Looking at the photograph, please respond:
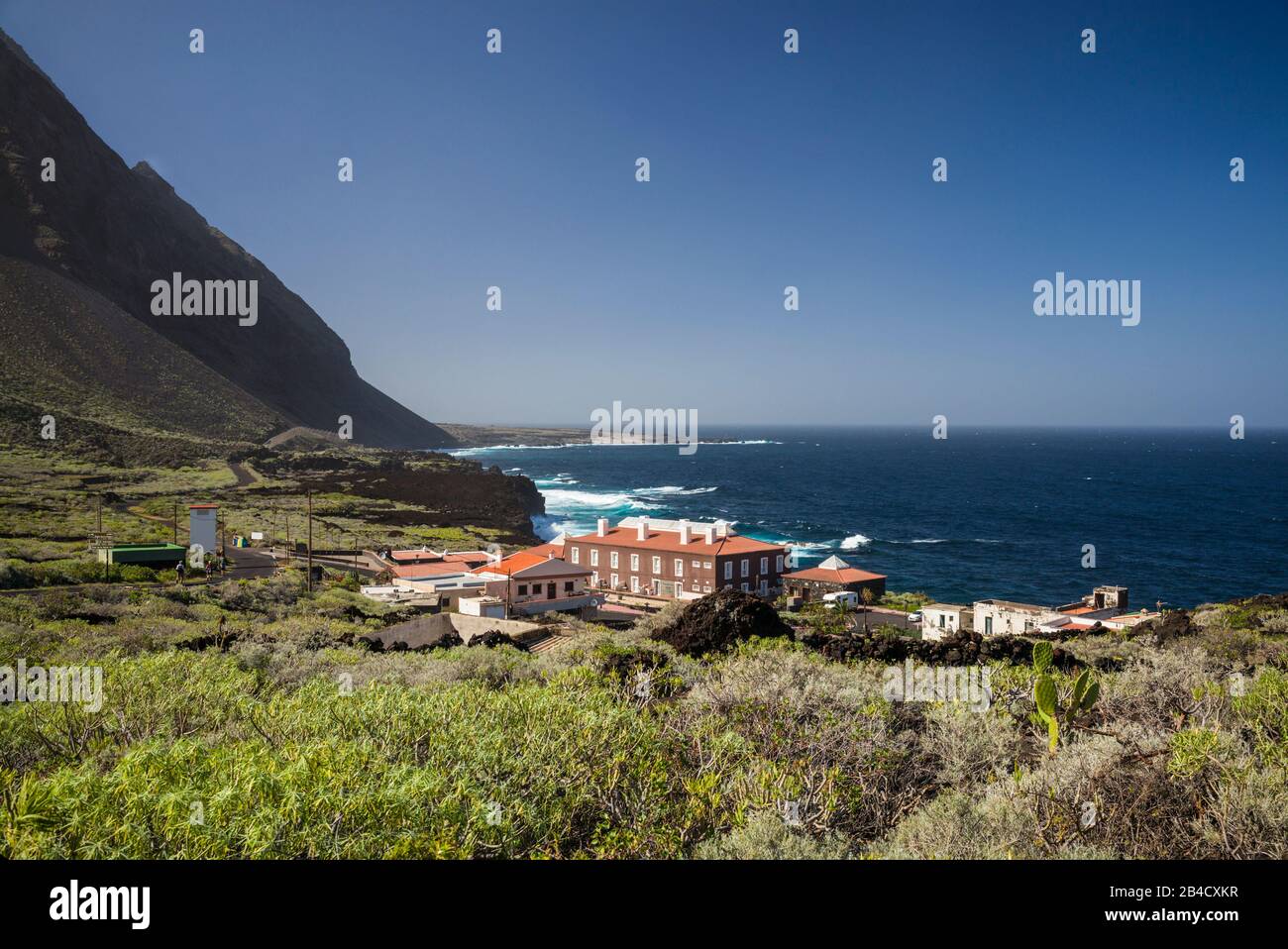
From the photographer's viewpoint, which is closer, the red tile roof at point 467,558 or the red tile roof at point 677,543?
the red tile roof at point 467,558

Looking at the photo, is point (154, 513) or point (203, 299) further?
point (203, 299)

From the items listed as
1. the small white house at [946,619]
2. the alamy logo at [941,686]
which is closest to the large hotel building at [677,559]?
the small white house at [946,619]

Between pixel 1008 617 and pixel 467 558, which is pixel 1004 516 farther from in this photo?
pixel 467 558

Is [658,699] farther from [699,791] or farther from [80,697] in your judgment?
[80,697]

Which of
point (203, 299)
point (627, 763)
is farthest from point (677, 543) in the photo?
point (203, 299)

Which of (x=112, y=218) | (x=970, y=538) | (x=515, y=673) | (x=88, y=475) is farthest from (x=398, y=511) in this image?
(x=112, y=218)
